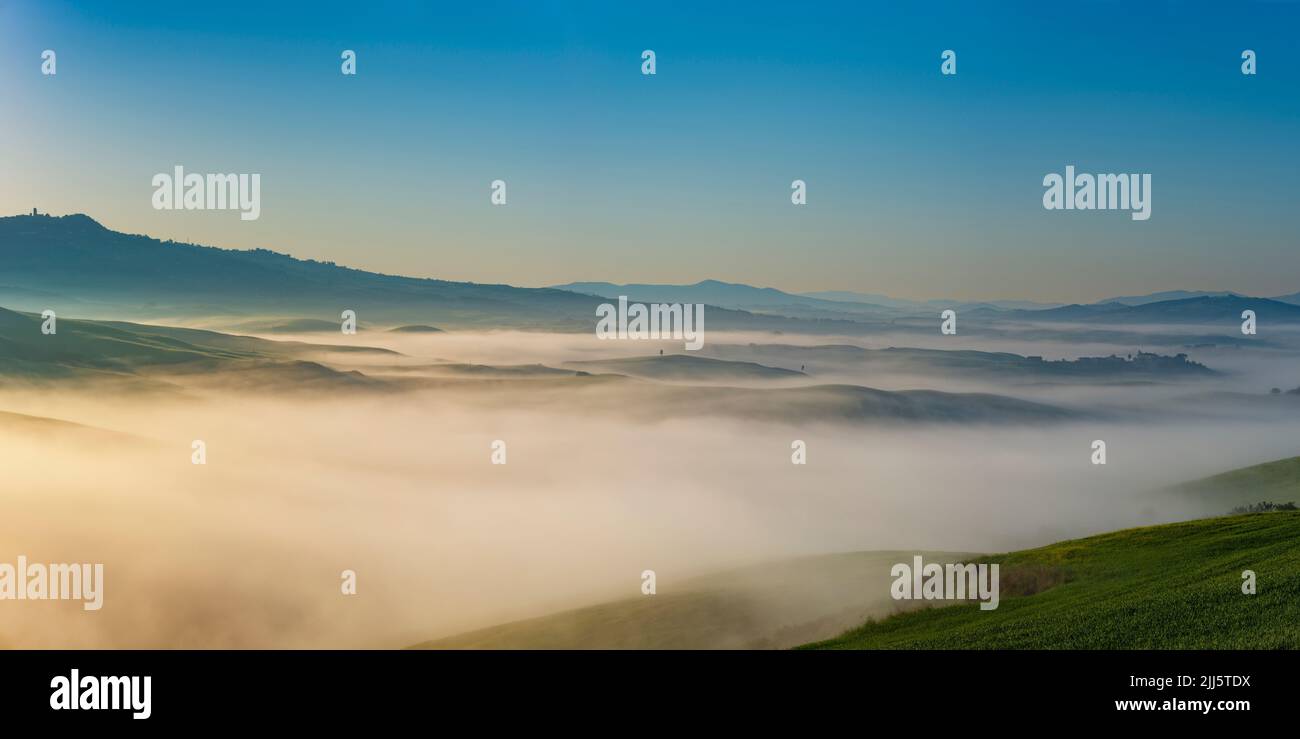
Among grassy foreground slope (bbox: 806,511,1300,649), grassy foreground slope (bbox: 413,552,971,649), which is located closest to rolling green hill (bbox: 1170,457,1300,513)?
grassy foreground slope (bbox: 413,552,971,649)

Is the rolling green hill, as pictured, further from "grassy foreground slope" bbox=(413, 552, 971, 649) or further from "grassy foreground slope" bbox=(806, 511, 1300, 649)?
"grassy foreground slope" bbox=(806, 511, 1300, 649)

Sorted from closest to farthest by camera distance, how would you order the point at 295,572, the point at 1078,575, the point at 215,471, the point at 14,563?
1. the point at 1078,575
2. the point at 14,563
3. the point at 295,572
4. the point at 215,471

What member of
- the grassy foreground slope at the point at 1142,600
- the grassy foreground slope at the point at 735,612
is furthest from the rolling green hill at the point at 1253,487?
the grassy foreground slope at the point at 1142,600

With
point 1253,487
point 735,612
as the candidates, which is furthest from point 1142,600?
point 1253,487

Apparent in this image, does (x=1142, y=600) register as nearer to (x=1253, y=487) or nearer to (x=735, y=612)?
(x=735, y=612)

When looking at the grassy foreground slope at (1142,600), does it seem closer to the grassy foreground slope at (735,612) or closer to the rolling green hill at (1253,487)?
the grassy foreground slope at (735,612)
